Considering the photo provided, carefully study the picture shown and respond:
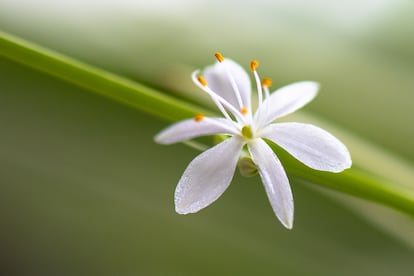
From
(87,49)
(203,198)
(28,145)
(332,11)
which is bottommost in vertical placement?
(203,198)

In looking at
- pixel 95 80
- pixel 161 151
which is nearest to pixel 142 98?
pixel 95 80

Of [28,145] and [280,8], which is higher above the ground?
[280,8]

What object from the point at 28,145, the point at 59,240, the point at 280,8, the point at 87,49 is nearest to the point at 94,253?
the point at 59,240

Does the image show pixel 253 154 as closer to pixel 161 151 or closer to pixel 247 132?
pixel 247 132

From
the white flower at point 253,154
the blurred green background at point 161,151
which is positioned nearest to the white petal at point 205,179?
the white flower at point 253,154

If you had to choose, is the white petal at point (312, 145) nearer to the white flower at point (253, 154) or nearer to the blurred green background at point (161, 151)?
the white flower at point (253, 154)

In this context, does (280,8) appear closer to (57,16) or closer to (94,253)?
(57,16)
